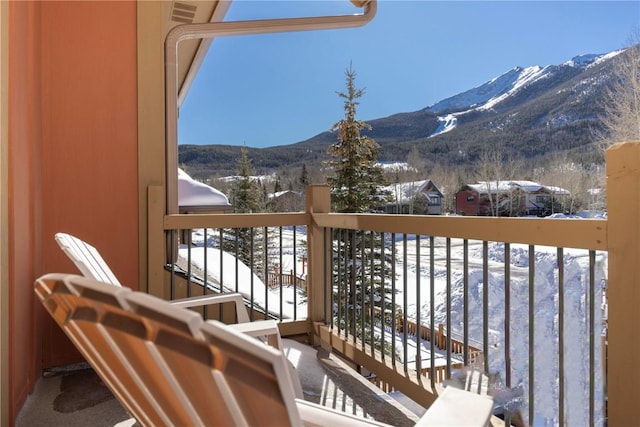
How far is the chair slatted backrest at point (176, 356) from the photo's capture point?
500 millimetres

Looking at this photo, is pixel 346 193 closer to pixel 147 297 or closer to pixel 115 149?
pixel 115 149

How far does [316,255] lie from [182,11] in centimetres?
294

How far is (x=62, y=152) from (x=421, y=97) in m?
22.8

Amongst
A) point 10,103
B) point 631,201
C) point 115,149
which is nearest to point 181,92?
point 115,149

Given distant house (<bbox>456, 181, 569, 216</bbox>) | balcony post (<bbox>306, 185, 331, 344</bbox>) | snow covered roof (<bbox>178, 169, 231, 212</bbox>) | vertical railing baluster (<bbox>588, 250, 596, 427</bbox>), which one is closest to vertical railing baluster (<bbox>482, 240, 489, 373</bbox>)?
vertical railing baluster (<bbox>588, 250, 596, 427</bbox>)

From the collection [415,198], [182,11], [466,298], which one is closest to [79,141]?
[182,11]

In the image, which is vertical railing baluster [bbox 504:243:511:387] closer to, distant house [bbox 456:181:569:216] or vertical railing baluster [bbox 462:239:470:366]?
vertical railing baluster [bbox 462:239:470:366]

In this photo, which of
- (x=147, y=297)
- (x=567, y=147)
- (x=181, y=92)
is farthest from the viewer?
(x=567, y=147)

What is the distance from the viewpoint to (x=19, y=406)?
7.23ft

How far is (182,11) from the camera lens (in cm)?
450

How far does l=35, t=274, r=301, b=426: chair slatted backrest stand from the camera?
50cm

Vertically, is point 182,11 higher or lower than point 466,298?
higher

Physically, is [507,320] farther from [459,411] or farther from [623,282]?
[459,411]

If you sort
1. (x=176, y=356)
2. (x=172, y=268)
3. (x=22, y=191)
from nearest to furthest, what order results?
1. (x=176, y=356)
2. (x=22, y=191)
3. (x=172, y=268)
